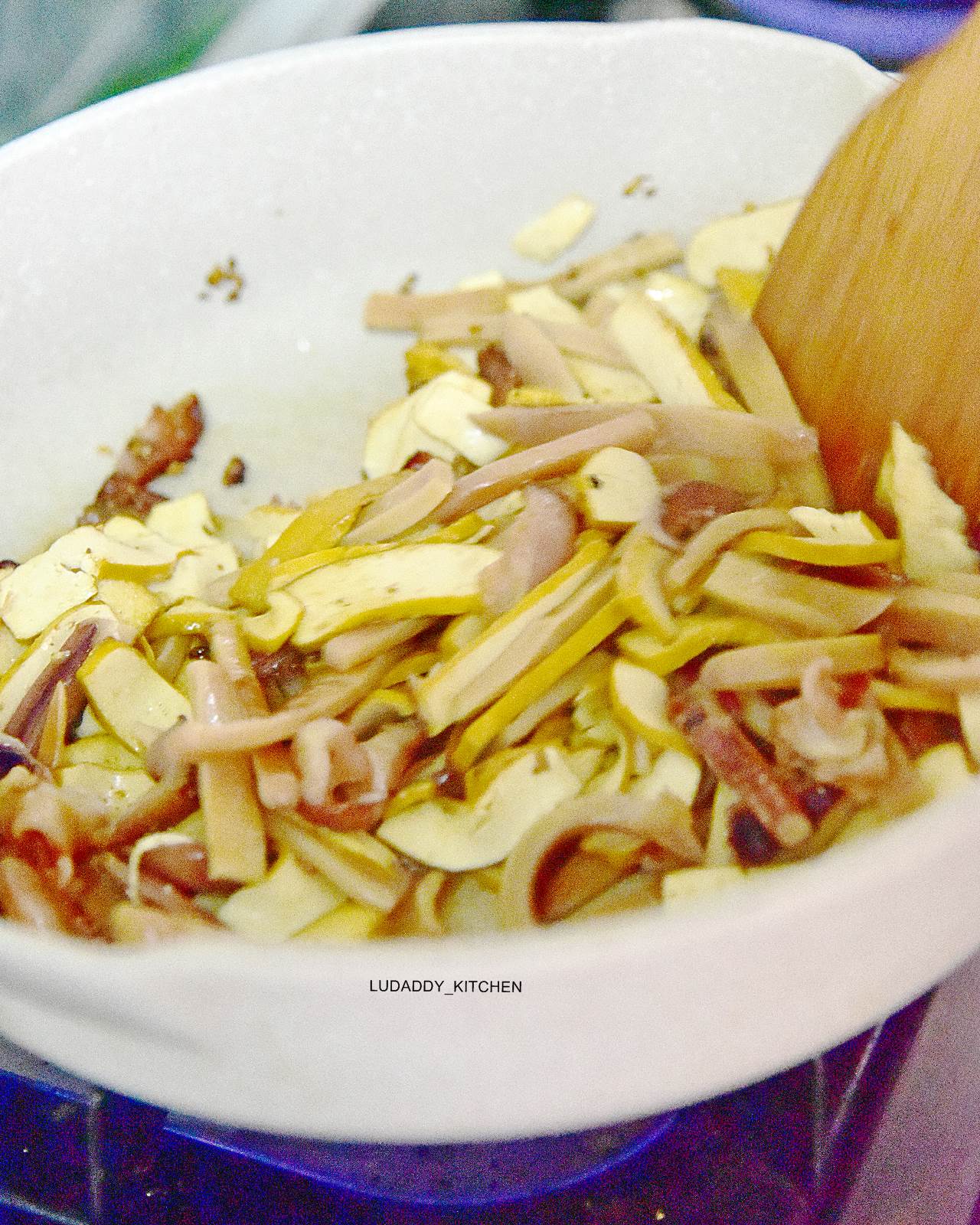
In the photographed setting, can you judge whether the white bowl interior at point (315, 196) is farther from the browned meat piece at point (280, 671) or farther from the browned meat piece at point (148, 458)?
the browned meat piece at point (280, 671)

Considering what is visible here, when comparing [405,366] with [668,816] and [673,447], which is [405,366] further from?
[668,816]

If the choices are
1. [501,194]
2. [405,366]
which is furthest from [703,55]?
[405,366]

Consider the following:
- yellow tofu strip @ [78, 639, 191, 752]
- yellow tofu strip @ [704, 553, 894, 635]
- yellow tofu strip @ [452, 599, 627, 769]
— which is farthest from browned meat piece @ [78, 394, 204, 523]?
yellow tofu strip @ [704, 553, 894, 635]

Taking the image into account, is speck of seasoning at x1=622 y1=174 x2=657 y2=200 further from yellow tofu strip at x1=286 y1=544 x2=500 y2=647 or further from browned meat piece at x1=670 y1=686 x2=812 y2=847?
browned meat piece at x1=670 y1=686 x2=812 y2=847

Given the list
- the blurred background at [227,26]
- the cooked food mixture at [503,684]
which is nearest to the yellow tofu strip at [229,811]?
the cooked food mixture at [503,684]

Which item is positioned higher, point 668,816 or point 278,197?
point 278,197

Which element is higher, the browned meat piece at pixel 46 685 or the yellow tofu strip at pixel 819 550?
→ the browned meat piece at pixel 46 685
